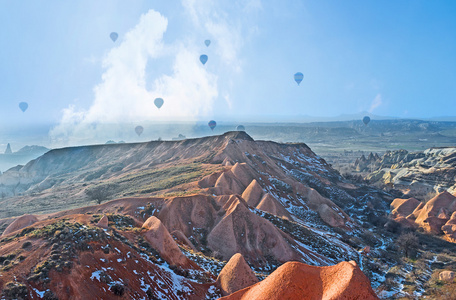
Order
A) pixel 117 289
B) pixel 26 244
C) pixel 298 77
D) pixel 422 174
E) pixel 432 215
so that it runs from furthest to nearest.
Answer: pixel 298 77, pixel 422 174, pixel 432 215, pixel 26 244, pixel 117 289

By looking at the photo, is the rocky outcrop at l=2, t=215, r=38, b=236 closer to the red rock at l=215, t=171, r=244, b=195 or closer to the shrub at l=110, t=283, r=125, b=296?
the shrub at l=110, t=283, r=125, b=296

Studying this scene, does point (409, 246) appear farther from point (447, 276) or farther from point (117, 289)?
point (117, 289)

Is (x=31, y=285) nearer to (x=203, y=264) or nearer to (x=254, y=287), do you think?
(x=254, y=287)

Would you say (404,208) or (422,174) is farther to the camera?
(422,174)

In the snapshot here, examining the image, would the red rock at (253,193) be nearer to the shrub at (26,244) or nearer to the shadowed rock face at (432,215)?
the shadowed rock face at (432,215)

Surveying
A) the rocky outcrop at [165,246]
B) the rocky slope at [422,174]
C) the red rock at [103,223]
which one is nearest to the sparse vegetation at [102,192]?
the red rock at [103,223]

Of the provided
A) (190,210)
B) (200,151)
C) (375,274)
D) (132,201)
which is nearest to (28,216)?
(132,201)

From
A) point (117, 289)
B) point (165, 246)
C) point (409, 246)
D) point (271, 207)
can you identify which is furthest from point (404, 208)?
point (117, 289)
